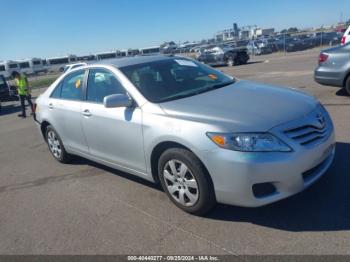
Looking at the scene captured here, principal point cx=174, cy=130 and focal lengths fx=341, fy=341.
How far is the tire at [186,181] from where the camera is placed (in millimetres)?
3309

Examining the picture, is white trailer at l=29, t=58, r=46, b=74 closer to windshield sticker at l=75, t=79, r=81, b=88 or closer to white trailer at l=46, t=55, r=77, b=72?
white trailer at l=46, t=55, r=77, b=72

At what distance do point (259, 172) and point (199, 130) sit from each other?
2.20ft

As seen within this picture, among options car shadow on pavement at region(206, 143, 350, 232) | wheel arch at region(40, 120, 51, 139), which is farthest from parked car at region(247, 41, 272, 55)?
car shadow on pavement at region(206, 143, 350, 232)

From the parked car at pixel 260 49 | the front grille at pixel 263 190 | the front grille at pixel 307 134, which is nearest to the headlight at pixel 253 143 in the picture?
the front grille at pixel 307 134

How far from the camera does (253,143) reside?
3.03 metres

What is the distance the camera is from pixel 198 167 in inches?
129

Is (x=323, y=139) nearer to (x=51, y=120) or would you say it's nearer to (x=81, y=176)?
(x=81, y=176)

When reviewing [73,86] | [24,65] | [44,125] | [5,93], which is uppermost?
[73,86]

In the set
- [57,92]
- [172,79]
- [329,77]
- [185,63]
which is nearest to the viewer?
[172,79]

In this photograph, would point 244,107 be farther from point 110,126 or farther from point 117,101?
point 110,126

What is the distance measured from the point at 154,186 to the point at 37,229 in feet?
4.90

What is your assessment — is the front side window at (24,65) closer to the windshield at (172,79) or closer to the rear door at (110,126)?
the rear door at (110,126)

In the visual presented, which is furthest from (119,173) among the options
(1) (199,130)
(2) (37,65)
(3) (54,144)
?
(2) (37,65)

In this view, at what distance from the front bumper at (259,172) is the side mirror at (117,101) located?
3.95ft
